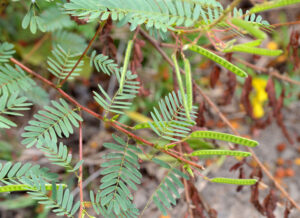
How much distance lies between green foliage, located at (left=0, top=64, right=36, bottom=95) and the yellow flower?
1646 millimetres

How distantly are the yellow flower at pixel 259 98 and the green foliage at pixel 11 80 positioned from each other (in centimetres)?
165

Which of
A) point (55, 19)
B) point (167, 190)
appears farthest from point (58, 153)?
point (55, 19)

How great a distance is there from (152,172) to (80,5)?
1283 millimetres

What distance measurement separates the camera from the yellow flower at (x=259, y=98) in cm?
223

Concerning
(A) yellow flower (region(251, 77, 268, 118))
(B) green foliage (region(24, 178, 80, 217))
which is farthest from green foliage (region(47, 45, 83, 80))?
(A) yellow flower (region(251, 77, 268, 118))

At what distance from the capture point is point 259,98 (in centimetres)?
223

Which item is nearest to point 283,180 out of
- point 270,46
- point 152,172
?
point 152,172

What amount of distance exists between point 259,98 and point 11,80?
1717mm

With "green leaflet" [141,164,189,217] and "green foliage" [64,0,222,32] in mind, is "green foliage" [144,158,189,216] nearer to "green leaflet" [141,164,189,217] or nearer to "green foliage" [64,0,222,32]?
"green leaflet" [141,164,189,217]

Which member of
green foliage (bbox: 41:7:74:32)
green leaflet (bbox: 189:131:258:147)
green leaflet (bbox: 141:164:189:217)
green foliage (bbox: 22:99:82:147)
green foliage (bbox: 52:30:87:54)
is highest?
green foliage (bbox: 41:7:74:32)

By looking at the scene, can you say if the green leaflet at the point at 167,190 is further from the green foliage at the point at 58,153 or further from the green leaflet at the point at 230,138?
the green foliage at the point at 58,153

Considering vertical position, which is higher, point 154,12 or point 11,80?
point 154,12

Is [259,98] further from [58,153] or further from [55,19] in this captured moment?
[58,153]

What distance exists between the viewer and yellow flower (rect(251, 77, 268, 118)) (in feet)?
7.32
